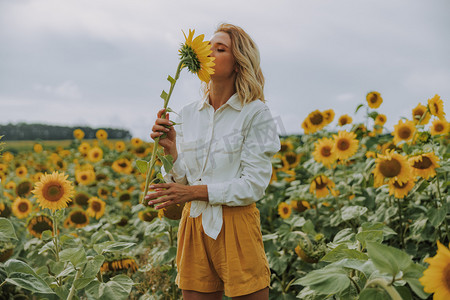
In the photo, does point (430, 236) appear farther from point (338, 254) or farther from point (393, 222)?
point (338, 254)

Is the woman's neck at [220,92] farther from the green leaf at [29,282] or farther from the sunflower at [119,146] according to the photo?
the sunflower at [119,146]

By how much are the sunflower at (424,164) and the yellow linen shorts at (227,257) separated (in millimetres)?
1057

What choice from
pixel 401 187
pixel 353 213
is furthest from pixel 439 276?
pixel 401 187

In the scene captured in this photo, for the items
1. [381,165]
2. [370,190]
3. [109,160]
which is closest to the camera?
[381,165]

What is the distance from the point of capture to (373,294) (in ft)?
2.94

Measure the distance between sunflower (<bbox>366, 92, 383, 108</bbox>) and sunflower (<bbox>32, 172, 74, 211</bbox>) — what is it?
2.73 metres

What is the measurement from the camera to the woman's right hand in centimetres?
151

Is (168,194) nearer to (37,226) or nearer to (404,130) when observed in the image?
(37,226)

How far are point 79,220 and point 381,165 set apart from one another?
2306 millimetres

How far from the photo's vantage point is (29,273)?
4.28 ft

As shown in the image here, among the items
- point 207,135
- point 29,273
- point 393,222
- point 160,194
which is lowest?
point 393,222

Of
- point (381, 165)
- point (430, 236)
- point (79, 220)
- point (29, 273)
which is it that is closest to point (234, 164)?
point (29, 273)

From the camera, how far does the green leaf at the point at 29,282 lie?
1.21m

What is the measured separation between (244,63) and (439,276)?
3.74 feet
